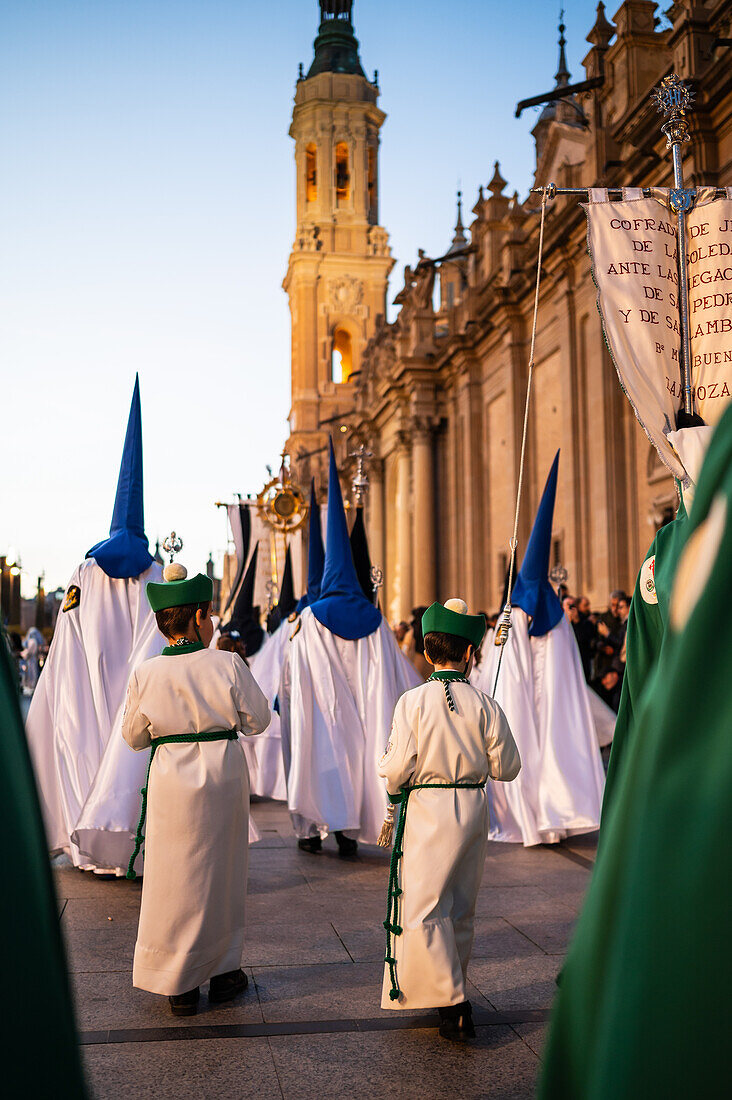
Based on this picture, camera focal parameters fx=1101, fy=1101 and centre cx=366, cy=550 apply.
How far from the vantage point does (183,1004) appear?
14.8 ft

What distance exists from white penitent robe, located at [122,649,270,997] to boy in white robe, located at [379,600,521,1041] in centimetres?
71

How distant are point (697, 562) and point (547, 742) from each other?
7.72 m

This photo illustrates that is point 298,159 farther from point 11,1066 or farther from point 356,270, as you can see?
point 11,1066

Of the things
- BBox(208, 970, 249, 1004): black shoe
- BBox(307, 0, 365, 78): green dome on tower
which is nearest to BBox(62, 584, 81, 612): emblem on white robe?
BBox(208, 970, 249, 1004): black shoe

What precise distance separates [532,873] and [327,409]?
1908 inches

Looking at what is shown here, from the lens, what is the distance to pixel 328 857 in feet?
27.0

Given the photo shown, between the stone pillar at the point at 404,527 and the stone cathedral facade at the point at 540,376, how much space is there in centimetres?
6

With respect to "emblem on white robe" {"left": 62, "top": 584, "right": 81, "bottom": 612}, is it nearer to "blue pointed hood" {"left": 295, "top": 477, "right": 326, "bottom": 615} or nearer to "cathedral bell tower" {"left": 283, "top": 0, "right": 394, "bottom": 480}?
"blue pointed hood" {"left": 295, "top": 477, "right": 326, "bottom": 615}

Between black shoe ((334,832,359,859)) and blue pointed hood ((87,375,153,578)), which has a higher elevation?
blue pointed hood ((87,375,153,578))

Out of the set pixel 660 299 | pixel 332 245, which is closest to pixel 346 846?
pixel 660 299

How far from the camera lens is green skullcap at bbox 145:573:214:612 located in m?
4.88

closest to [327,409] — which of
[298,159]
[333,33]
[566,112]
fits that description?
[298,159]

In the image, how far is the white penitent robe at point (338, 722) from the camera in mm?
8289

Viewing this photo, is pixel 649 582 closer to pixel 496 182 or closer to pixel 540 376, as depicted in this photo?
pixel 540 376
